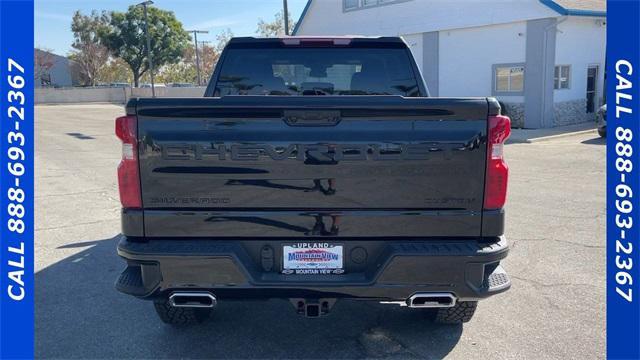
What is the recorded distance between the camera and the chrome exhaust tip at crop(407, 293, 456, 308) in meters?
2.93

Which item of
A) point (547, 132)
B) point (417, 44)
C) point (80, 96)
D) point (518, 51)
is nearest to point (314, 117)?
point (547, 132)

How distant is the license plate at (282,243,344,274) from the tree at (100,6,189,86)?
58.0 metres

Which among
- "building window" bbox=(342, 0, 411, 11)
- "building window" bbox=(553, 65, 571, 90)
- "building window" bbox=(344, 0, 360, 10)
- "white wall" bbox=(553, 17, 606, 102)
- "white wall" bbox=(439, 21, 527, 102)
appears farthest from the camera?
"building window" bbox=(344, 0, 360, 10)

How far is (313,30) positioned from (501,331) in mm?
26599

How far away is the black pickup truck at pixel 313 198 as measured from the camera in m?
2.82

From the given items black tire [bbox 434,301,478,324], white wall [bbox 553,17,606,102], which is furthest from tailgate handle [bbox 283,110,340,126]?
white wall [bbox 553,17,606,102]

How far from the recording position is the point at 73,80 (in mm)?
77062

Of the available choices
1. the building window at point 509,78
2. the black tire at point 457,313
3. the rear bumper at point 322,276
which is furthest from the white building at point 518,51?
the rear bumper at point 322,276

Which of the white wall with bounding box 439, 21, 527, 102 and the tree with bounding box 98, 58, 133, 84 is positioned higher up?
the tree with bounding box 98, 58, 133, 84

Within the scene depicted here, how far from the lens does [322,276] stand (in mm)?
2951

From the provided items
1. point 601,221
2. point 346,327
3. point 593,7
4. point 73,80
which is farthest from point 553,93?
point 73,80

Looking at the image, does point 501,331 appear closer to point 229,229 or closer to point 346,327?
point 346,327

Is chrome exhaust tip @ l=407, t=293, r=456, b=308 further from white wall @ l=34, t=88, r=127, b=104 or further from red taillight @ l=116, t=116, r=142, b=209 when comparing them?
white wall @ l=34, t=88, r=127, b=104

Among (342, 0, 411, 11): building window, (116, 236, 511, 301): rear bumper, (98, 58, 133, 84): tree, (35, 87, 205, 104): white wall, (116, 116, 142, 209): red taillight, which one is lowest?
(116, 236, 511, 301): rear bumper
